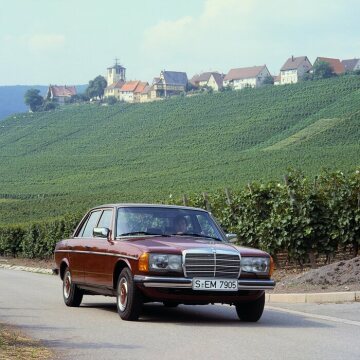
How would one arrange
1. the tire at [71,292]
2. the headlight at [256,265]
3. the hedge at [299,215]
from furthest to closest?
the hedge at [299,215] < the tire at [71,292] < the headlight at [256,265]

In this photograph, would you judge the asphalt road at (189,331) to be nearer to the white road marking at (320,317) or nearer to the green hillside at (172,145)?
the white road marking at (320,317)

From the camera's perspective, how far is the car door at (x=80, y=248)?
15.5 meters

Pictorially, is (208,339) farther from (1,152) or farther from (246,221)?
(1,152)

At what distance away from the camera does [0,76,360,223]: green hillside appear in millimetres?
103625

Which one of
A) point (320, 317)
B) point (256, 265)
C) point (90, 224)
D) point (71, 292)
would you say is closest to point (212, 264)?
point (256, 265)

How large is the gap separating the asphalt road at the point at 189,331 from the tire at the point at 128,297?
17 centimetres

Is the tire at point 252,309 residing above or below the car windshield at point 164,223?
below

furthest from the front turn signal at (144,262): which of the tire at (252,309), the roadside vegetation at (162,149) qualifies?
the roadside vegetation at (162,149)

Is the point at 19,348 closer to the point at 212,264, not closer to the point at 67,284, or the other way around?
the point at 212,264

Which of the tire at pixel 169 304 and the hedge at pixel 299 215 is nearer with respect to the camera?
the tire at pixel 169 304

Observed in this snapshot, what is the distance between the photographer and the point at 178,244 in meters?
13.4

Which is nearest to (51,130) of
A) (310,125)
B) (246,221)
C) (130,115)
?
(130,115)

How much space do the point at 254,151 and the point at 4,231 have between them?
71976 millimetres

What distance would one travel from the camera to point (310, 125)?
5241 inches
